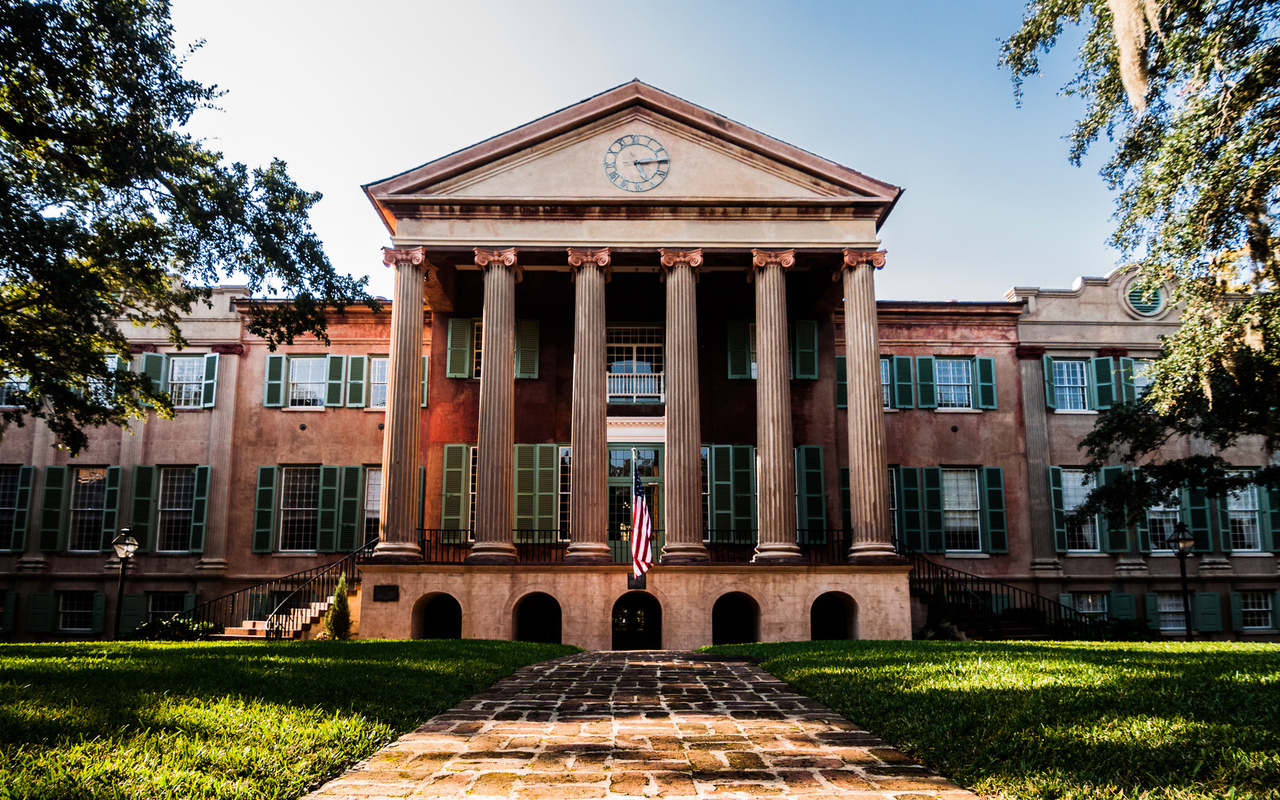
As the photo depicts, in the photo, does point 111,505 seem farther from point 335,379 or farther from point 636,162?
point 636,162

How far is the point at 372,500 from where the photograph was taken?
24.2 m

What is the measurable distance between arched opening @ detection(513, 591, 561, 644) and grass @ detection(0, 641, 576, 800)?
34.8 ft

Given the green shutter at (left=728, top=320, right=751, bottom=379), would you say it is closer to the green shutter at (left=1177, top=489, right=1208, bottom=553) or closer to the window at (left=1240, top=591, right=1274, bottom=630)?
the green shutter at (left=1177, top=489, right=1208, bottom=553)

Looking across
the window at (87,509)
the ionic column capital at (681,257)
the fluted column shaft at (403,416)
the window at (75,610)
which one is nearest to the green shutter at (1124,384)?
the ionic column capital at (681,257)

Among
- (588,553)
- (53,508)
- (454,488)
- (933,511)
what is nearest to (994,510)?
(933,511)

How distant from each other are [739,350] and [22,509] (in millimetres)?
19864

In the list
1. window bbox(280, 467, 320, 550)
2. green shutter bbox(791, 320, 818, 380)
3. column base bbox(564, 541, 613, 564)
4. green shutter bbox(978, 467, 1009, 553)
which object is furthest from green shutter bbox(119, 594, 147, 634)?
green shutter bbox(978, 467, 1009, 553)

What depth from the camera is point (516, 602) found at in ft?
63.6

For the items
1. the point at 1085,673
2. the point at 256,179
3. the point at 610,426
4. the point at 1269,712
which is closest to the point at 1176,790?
the point at 1269,712

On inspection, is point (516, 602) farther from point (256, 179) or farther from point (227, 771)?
point (227, 771)

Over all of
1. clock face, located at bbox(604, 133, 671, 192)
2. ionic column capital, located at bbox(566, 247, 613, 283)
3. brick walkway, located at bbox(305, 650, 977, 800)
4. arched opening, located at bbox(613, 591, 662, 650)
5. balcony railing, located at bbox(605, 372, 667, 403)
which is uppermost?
clock face, located at bbox(604, 133, 671, 192)

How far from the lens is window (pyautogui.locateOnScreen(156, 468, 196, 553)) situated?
24266 mm

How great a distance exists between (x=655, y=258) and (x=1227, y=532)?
18.1 m

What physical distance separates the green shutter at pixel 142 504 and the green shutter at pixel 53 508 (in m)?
1.88
